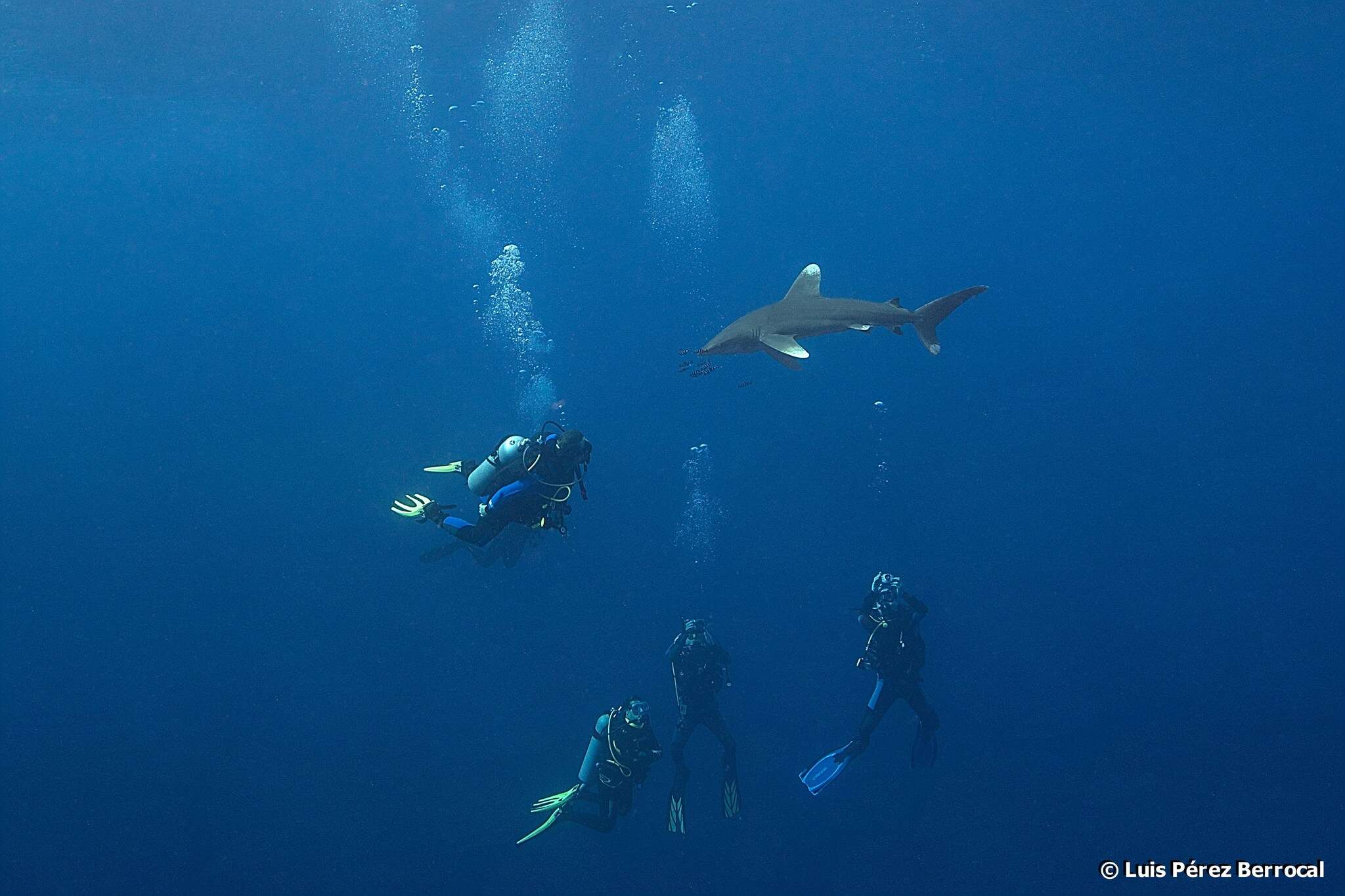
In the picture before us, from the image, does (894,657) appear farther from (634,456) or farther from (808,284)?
(634,456)

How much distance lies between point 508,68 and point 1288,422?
2934cm

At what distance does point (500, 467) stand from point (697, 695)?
5.87 meters

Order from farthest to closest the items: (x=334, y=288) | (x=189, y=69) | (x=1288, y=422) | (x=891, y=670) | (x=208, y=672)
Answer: (x=1288, y=422) < (x=334, y=288) < (x=189, y=69) < (x=208, y=672) < (x=891, y=670)

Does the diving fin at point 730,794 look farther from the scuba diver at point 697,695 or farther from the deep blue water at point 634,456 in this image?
the deep blue water at point 634,456

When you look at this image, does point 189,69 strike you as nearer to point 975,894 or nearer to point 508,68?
point 508,68

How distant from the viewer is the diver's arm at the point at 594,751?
951 cm

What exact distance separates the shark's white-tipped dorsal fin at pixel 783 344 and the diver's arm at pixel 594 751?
6.96 metres

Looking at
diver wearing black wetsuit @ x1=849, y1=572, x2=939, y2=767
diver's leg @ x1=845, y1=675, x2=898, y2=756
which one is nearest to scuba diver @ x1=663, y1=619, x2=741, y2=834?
diver's leg @ x1=845, y1=675, x2=898, y2=756

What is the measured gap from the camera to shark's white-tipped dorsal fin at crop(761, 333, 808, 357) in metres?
4.99

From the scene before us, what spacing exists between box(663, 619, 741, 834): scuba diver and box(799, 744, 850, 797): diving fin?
4.99 feet

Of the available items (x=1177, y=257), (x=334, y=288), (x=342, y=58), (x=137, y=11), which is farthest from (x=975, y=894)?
(x=137, y=11)

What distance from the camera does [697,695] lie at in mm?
10430

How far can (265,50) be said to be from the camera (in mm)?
17781

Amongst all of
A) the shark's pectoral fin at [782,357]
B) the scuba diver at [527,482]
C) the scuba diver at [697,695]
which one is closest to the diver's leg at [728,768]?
the scuba diver at [697,695]
